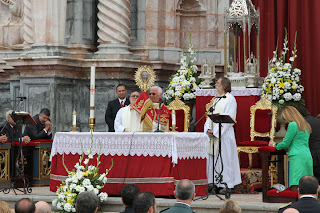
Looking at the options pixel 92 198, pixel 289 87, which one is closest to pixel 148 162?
pixel 289 87

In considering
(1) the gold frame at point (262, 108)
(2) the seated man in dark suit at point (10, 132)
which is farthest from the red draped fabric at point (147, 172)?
(1) the gold frame at point (262, 108)

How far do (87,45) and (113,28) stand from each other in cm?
68

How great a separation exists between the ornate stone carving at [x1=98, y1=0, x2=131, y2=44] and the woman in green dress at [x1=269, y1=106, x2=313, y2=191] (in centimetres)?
494

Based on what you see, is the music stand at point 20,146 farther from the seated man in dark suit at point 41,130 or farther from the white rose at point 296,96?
the white rose at point 296,96

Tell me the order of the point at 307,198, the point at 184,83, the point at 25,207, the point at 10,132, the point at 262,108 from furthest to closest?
the point at 184,83 < the point at 262,108 < the point at 10,132 < the point at 307,198 < the point at 25,207

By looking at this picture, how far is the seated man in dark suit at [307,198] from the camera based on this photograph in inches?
265

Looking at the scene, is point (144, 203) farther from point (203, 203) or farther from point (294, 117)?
point (294, 117)

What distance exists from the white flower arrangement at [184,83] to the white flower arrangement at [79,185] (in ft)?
11.2

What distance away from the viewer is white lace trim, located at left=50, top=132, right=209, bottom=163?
10.2 m

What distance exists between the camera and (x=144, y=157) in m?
10.3

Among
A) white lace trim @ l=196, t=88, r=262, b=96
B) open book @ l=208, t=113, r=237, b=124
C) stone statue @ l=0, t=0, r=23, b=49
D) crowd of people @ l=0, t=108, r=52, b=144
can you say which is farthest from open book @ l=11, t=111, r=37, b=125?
stone statue @ l=0, t=0, r=23, b=49

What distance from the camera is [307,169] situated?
9742 mm

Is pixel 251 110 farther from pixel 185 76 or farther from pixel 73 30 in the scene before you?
pixel 73 30

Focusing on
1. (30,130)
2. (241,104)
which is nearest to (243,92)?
(241,104)
